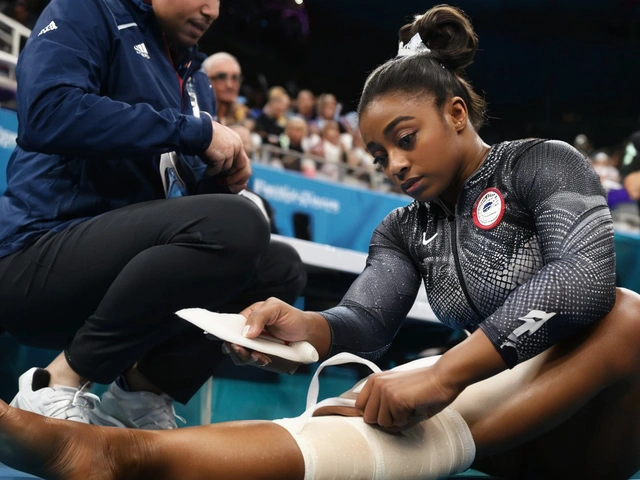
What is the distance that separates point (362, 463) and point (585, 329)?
1.07ft

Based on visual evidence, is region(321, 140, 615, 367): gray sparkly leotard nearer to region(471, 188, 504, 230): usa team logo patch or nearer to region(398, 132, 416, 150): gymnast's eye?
region(471, 188, 504, 230): usa team logo patch

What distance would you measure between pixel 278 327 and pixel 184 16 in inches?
24.5

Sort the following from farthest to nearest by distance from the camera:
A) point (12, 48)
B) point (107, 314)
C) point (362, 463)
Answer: point (12, 48), point (107, 314), point (362, 463)

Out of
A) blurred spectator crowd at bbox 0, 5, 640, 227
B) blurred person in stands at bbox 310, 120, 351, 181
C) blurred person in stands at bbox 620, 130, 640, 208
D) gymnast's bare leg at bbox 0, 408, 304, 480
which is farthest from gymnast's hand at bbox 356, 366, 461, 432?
blurred person in stands at bbox 310, 120, 351, 181

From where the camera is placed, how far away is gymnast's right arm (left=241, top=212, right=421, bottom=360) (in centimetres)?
96

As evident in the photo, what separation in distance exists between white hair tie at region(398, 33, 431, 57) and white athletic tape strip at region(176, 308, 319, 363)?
0.47 metres

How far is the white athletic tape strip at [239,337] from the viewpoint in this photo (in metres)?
0.87

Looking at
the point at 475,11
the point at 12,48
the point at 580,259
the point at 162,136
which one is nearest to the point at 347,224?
the point at 12,48

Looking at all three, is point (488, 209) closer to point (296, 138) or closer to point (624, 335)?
point (624, 335)

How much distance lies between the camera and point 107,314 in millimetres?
1113

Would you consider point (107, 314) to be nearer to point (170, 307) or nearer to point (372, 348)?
point (170, 307)

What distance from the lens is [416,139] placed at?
1.04m

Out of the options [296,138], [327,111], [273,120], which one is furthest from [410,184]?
[327,111]

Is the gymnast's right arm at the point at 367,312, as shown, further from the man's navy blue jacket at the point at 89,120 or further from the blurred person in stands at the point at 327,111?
the blurred person in stands at the point at 327,111
